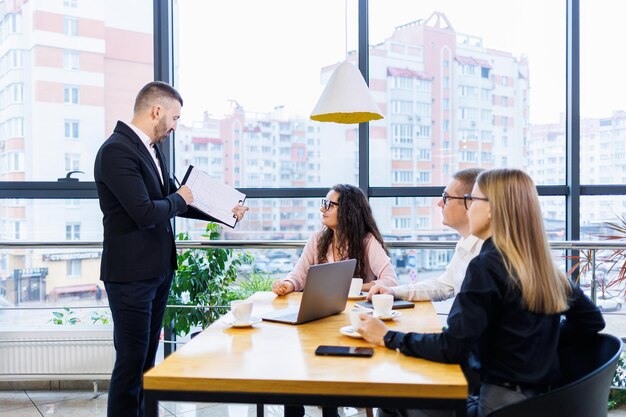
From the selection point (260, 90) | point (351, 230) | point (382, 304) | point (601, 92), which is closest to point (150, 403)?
point (382, 304)

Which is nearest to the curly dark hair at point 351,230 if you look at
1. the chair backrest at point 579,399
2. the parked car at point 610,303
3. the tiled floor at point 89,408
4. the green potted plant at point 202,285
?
the tiled floor at point 89,408

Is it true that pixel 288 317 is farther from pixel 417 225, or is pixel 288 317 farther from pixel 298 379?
pixel 417 225

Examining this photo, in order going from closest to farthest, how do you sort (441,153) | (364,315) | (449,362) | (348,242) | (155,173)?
(449,362) < (364,315) < (155,173) < (348,242) < (441,153)

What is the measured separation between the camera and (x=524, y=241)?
1604mm

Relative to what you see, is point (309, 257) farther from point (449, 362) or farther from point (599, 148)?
point (599, 148)

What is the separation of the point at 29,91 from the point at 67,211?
33.0 inches

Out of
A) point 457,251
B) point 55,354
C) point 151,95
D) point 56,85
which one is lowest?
point 55,354

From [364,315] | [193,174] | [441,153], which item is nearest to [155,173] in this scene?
[193,174]

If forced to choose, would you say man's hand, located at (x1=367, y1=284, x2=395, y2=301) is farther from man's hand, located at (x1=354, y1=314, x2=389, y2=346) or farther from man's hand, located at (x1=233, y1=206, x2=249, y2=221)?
man's hand, located at (x1=233, y1=206, x2=249, y2=221)

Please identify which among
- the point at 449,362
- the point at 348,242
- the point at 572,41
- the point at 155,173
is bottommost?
the point at 449,362

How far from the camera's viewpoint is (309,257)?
2916 millimetres

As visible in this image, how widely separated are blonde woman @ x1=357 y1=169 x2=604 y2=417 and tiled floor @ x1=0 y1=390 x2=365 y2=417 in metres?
1.72

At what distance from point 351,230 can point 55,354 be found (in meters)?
1.97

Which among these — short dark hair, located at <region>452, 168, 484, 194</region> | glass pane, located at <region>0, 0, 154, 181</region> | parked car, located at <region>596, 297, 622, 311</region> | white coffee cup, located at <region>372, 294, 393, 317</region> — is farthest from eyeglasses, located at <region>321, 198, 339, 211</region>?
parked car, located at <region>596, 297, 622, 311</region>
